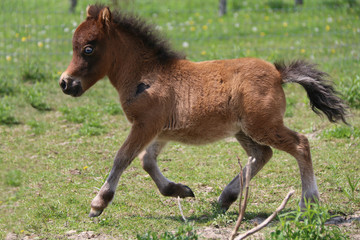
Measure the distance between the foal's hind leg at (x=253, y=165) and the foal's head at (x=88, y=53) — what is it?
172cm

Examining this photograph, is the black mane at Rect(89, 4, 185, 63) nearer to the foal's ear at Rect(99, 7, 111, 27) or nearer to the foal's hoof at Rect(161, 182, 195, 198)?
the foal's ear at Rect(99, 7, 111, 27)

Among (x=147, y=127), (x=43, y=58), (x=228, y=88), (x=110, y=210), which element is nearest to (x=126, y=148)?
(x=147, y=127)

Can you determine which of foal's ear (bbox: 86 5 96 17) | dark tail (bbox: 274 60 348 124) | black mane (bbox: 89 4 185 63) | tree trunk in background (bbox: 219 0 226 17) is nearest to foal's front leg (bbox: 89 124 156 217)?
black mane (bbox: 89 4 185 63)

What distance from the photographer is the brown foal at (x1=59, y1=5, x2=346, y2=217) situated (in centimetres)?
511

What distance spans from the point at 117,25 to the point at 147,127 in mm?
1245

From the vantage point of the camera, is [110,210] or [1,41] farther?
[1,41]

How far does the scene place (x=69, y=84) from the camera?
17.4 feet

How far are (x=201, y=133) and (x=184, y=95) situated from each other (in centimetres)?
44

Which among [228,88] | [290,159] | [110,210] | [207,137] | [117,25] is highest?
[117,25]

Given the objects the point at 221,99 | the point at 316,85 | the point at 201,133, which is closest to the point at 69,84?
the point at 201,133

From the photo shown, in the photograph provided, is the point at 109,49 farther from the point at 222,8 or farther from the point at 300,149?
the point at 222,8

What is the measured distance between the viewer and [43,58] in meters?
10.8

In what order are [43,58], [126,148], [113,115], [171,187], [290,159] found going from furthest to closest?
[43,58] → [113,115] → [290,159] → [171,187] → [126,148]

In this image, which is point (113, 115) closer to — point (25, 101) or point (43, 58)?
point (25, 101)
